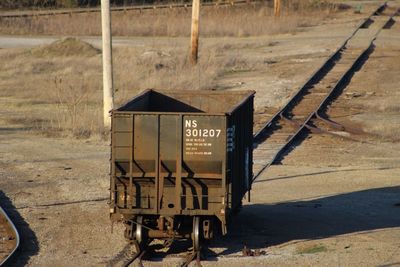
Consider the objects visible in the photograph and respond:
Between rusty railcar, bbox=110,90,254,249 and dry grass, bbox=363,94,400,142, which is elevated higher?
rusty railcar, bbox=110,90,254,249

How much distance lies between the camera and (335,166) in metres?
20.5

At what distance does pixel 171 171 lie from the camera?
1273 cm

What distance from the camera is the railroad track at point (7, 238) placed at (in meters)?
12.8

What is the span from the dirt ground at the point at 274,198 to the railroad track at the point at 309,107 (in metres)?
0.43

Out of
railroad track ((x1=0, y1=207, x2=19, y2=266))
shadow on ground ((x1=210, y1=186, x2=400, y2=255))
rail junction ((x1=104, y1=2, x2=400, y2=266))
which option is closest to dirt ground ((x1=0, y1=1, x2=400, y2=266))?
shadow on ground ((x1=210, y1=186, x2=400, y2=255))

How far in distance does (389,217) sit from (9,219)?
19.8 ft

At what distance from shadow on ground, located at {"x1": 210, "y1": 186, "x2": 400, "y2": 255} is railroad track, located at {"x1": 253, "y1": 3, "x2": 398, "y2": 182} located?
2.54 meters

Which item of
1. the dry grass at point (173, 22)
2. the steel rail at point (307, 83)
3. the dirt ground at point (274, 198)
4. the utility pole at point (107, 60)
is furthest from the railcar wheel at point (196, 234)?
the dry grass at point (173, 22)

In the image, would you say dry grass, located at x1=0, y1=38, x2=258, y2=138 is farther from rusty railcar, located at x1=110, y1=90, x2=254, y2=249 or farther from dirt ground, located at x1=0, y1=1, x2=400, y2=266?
rusty railcar, located at x1=110, y1=90, x2=254, y2=249

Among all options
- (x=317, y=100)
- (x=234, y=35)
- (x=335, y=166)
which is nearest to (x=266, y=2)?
(x=234, y=35)

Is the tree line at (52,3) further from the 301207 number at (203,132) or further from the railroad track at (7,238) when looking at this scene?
the 301207 number at (203,132)

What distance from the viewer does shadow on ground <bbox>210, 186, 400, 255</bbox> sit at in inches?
549

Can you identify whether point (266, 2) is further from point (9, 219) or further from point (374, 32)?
point (9, 219)

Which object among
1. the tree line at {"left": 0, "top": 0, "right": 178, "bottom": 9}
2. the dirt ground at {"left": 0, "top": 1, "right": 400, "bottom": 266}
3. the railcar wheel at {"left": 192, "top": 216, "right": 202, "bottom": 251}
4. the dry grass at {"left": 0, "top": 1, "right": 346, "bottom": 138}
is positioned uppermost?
the railcar wheel at {"left": 192, "top": 216, "right": 202, "bottom": 251}
